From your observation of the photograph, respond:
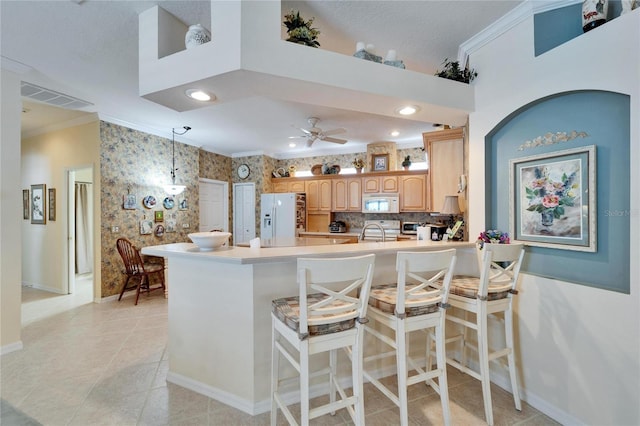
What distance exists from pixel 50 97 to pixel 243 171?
373 cm

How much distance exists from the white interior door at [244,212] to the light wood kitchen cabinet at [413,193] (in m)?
3.44

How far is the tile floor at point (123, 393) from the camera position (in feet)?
6.12

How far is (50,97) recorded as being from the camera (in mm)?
3432

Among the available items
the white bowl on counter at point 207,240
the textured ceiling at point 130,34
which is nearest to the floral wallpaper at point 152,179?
the textured ceiling at point 130,34

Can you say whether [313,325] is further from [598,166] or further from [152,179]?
[152,179]

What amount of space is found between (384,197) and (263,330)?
4099mm

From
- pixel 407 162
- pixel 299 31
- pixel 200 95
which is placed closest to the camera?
pixel 299 31

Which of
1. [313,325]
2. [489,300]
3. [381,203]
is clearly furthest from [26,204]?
[489,300]

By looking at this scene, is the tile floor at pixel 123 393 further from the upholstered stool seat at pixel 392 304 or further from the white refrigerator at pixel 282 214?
the white refrigerator at pixel 282 214

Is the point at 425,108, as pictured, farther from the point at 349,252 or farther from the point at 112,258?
the point at 112,258

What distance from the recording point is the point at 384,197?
5.53 metres

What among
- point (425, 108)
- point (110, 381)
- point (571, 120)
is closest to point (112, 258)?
point (110, 381)

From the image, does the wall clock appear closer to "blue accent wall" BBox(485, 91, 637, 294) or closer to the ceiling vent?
the ceiling vent

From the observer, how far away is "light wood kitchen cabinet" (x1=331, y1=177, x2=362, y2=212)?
5895mm
